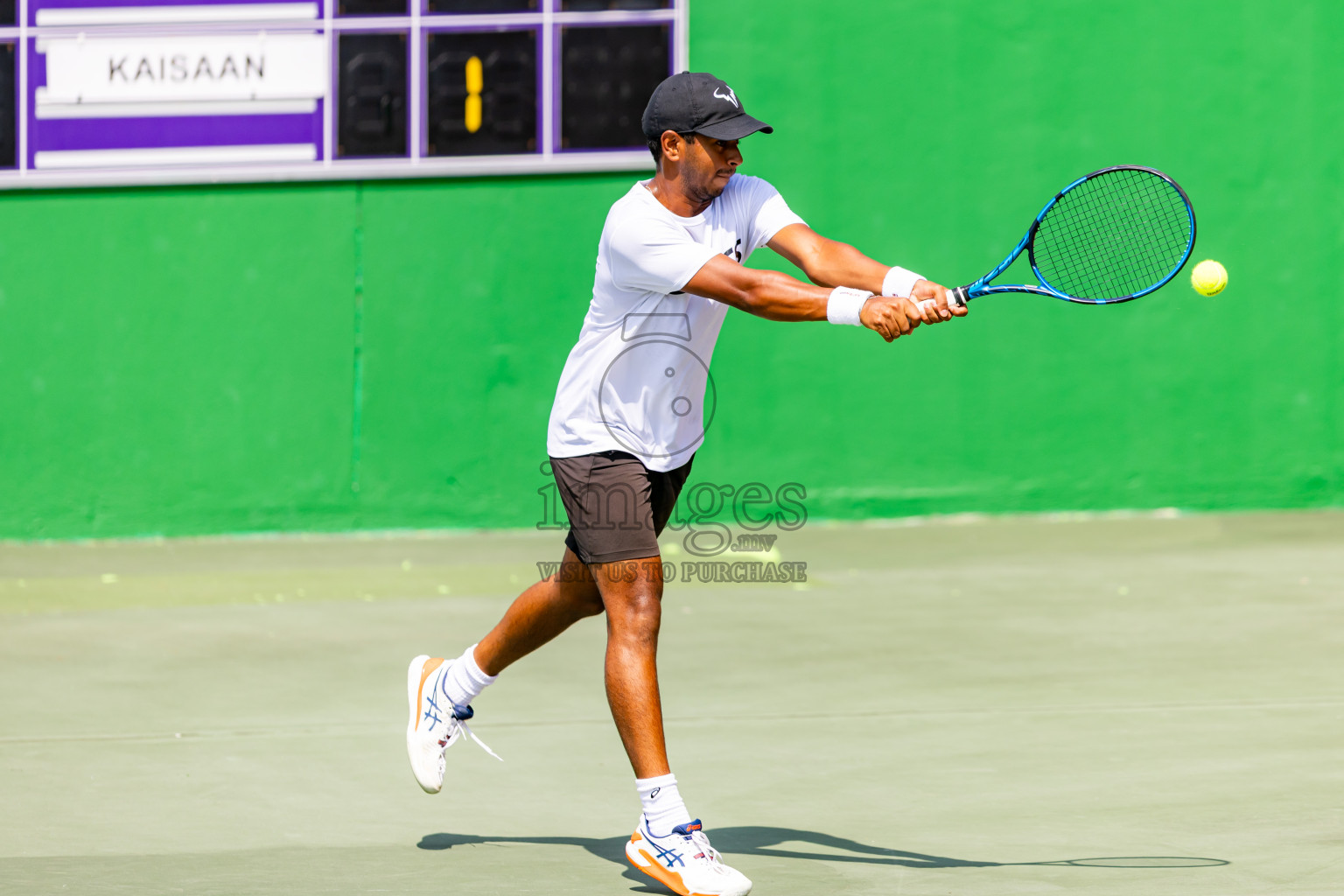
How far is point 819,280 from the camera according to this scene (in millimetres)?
4758

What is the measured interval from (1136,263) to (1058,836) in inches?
129

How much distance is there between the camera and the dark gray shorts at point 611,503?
446 cm

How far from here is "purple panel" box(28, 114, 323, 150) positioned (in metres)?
10.0

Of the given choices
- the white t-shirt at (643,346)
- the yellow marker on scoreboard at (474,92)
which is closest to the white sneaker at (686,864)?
the white t-shirt at (643,346)

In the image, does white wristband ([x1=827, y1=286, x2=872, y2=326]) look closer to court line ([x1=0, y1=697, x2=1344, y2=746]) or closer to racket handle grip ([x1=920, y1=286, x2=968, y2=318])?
racket handle grip ([x1=920, y1=286, x2=968, y2=318])

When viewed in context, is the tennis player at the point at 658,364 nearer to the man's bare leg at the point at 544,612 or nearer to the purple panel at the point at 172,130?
the man's bare leg at the point at 544,612

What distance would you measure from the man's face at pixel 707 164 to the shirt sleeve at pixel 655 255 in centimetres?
19

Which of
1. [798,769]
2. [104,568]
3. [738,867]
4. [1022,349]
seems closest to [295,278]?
[104,568]

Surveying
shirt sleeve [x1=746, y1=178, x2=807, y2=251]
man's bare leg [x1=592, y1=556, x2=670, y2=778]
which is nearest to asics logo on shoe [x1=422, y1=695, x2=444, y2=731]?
man's bare leg [x1=592, y1=556, x2=670, y2=778]

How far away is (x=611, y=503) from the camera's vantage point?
Answer: 4.53 metres

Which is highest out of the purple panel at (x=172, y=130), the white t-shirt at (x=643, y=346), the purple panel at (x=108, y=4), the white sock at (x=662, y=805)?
the purple panel at (x=108, y=4)

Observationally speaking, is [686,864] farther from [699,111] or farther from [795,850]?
[699,111]

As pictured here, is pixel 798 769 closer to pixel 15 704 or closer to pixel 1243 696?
pixel 1243 696

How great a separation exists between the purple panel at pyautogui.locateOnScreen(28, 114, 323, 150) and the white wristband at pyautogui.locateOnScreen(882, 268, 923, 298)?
6.17 metres
